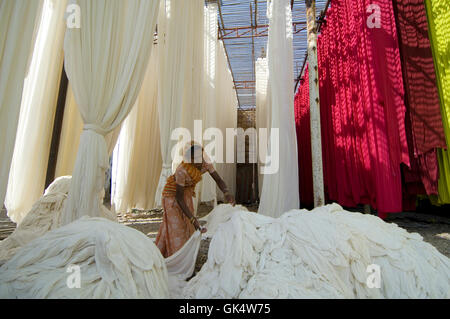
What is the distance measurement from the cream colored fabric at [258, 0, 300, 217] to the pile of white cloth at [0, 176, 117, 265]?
1.99 m

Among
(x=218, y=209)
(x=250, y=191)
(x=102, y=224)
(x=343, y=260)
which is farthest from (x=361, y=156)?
(x=250, y=191)

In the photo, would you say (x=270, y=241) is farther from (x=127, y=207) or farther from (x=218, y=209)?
(x=127, y=207)

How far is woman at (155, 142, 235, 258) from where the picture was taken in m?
1.98

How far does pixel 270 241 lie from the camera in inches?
54.3

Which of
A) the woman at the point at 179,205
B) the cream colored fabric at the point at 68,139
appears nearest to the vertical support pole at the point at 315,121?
the woman at the point at 179,205

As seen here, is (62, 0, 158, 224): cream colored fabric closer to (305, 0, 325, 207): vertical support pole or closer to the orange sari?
the orange sari

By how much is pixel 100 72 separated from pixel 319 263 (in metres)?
2.56

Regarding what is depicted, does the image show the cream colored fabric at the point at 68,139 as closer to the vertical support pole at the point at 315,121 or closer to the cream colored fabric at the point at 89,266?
the cream colored fabric at the point at 89,266

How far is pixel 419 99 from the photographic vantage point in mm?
2766

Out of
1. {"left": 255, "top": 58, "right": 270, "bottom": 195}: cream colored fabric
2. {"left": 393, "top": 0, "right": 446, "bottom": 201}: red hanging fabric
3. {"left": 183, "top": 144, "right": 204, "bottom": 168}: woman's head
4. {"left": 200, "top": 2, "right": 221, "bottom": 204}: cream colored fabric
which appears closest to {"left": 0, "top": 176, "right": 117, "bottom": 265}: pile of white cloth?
{"left": 183, "top": 144, "right": 204, "bottom": 168}: woman's head

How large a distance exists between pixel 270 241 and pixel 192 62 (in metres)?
3.37

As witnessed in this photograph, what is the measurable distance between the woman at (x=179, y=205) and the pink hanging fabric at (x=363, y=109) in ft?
6.83

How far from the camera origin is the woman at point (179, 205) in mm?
1984

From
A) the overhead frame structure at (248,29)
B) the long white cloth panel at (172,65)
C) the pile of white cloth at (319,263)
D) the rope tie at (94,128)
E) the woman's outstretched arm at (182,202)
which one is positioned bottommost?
the pile of white cloth at (319,263)
